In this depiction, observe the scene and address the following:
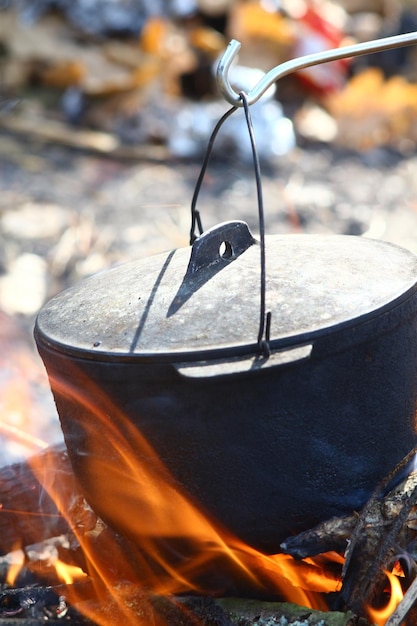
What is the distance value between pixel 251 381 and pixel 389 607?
0.70 meters

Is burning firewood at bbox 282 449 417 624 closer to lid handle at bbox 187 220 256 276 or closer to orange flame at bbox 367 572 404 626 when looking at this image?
orange flame at bbox 367 572 404 626

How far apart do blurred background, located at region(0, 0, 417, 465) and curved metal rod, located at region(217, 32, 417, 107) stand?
2371 mm

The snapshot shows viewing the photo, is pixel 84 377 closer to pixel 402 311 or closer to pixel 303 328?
pixel 303 328

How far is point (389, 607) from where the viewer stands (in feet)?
5.59

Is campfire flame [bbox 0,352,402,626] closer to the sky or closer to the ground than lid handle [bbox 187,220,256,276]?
closer to the ground

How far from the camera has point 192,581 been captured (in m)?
1.82

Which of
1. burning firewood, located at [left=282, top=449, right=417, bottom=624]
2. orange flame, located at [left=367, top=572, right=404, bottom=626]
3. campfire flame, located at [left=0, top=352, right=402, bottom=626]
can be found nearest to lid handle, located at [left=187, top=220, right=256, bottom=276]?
campfire flame, located at [left=0, top=352, right=402, bottom=626]

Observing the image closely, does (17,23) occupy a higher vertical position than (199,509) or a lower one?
higher

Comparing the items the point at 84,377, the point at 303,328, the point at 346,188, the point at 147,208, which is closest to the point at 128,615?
the point at 84,377

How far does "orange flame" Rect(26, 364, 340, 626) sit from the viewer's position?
1.62 m

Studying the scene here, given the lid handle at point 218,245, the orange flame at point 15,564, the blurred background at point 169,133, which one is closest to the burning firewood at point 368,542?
the lid handle at point 218,245

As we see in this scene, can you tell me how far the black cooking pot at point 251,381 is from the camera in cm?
148

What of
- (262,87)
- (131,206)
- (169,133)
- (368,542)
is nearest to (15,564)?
(368,542)

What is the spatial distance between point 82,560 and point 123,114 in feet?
15.7
